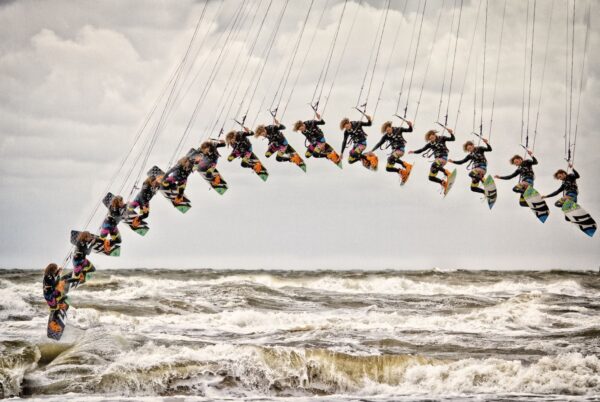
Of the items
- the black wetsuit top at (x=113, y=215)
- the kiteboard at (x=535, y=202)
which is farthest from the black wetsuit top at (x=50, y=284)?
the kiteboard at (x=535, y=202)

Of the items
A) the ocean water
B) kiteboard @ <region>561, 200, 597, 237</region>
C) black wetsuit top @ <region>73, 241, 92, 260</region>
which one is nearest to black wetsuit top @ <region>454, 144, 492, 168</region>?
kiteboard @ <region>561, 200, 597, 237</region>

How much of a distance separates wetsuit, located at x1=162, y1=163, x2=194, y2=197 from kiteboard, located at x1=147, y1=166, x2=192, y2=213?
0.34 feet

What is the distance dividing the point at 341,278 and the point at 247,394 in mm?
35604

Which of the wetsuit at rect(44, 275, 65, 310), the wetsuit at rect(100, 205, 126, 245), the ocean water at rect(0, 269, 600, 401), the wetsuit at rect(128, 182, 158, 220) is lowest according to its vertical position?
the ocean water at rect(0, 269, 600, 401)

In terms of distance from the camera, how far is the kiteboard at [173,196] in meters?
22.7

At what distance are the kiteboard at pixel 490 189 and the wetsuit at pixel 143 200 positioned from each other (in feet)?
34.1

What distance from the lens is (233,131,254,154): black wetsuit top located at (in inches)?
911

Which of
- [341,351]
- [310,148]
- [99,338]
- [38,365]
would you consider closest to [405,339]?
[341,351]

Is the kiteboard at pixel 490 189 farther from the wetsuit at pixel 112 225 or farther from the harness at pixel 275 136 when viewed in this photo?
the wetsuit at pixel 112 225

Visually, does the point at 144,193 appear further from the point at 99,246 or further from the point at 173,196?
the point at 99,246

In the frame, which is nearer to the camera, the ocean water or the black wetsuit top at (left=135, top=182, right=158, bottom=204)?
the ocean water

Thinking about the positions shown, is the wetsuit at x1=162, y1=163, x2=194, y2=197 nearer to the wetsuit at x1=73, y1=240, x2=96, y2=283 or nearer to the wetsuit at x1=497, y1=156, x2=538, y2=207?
the wetsuit at x1=73, y1=240, x2=96, y2=283

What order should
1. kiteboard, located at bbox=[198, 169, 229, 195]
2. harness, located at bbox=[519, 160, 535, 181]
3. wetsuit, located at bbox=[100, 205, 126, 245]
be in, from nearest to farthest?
1. wetsuit, located at bbox=[100, 205, 126, 245]
2. harness, located at bbox=[519, 160, 535, 181]
3. kiteboard, located at bbox=[198, 169, 229, 195]

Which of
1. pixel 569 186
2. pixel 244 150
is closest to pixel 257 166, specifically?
pixel 244 150
